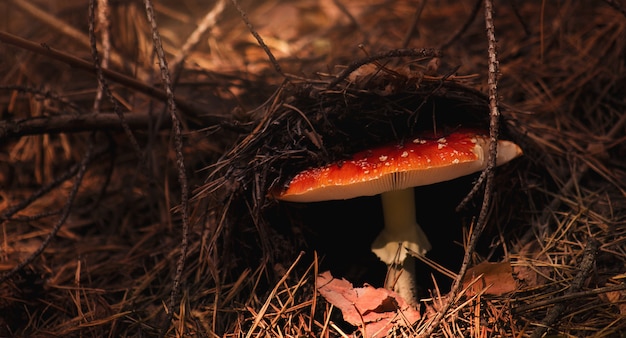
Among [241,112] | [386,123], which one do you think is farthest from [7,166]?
[386,123]

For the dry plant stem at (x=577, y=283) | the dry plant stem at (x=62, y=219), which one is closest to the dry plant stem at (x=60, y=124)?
the dry plant stem at (x=62, y=219)

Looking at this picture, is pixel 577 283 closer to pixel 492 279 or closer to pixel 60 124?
pixel 492 279

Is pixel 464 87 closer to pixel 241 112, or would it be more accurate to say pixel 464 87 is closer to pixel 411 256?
pixel 411 256

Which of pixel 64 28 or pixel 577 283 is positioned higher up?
pixel 64 28

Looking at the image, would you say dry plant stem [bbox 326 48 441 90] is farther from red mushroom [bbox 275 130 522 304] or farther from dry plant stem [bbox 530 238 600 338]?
dry plant stem [bbox 530 238 600 338]

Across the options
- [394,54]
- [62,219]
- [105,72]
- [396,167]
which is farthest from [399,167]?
[62,219]

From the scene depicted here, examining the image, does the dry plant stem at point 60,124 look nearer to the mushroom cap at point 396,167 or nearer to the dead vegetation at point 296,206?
the dead vegetation at point 296,206

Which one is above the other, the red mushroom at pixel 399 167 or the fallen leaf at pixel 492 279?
the red mushroom at pixel 399 167
